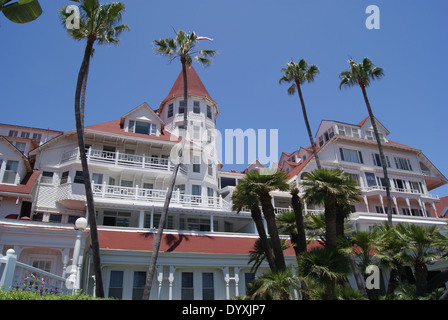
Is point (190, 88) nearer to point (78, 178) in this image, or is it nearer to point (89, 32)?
point (78, 178)

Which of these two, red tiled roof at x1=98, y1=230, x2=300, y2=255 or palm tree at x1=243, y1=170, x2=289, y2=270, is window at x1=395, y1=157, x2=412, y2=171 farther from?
palm tree at x1=243, y1=170, x2=289, y2=270

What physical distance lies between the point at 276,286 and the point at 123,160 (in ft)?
64.8

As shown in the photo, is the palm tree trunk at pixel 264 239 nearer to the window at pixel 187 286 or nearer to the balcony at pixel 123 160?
the window at pixel 187 286

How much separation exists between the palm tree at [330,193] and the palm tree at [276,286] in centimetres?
295

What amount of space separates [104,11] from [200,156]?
1751 centimetres

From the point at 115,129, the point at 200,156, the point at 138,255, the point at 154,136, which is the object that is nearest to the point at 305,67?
the point at 200,156

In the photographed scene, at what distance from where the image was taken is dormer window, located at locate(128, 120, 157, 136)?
3553 centimetres

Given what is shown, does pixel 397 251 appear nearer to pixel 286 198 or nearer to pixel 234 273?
pixel 234 273

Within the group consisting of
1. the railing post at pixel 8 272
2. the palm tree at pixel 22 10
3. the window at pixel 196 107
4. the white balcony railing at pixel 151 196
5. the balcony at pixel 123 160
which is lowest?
the railing post at pixel 8 272

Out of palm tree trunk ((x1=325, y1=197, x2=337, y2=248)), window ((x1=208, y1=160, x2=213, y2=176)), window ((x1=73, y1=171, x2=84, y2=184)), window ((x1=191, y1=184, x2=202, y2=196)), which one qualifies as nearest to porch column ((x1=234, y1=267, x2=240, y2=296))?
palm tree trunk ((x1=325, y1=197, x2=337, y2=248))

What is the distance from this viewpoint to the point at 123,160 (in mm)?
31953

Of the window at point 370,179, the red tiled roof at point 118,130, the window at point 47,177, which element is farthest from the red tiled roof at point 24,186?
the window at point 370,179

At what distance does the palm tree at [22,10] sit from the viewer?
37.6 ft

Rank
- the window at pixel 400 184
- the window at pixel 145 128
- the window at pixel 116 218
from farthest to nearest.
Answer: the window at pixel 400 184 < the window at pixel 145 128 < the window at pixel 116 218
